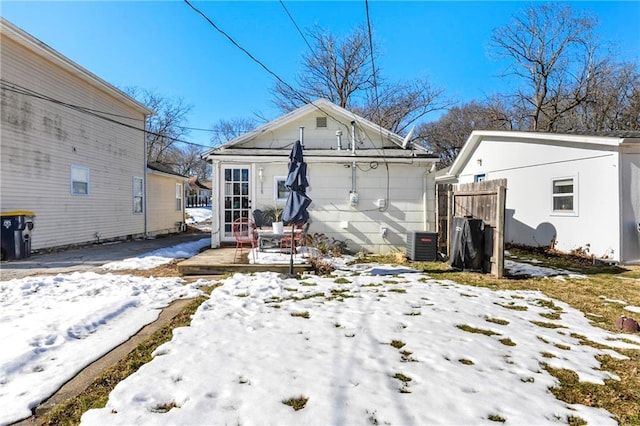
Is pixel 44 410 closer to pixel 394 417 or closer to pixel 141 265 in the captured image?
pixel 394 417

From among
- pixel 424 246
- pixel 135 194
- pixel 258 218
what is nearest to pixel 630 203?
pixel 424 246

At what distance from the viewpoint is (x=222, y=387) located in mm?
2475

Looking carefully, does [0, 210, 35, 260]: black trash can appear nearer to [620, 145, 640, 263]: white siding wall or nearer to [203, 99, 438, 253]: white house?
[203, 99, 438, 253]: white house

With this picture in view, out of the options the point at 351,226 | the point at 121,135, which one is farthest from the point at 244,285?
the point at 121,135

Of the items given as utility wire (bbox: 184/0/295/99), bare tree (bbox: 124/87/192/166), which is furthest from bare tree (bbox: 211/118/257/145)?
utility wire (bbox: 184/0/295/99)

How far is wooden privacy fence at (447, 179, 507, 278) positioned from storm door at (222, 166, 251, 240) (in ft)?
19.8

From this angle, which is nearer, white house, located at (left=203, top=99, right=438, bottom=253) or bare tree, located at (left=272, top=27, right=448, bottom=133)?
white house, located at (left=203, top=99, right=438, bottom=253)

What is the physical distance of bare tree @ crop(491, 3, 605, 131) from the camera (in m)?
19.5

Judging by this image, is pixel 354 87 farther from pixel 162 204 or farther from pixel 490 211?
pixel 490 211

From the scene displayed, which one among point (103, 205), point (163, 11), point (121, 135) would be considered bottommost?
point (103, 205)

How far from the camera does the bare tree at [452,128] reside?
29844 millimetres

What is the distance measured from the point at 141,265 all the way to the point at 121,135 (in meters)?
8.13

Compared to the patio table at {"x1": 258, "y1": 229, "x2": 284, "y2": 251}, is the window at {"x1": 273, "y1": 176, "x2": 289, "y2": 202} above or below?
above

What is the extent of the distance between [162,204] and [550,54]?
985 inches
